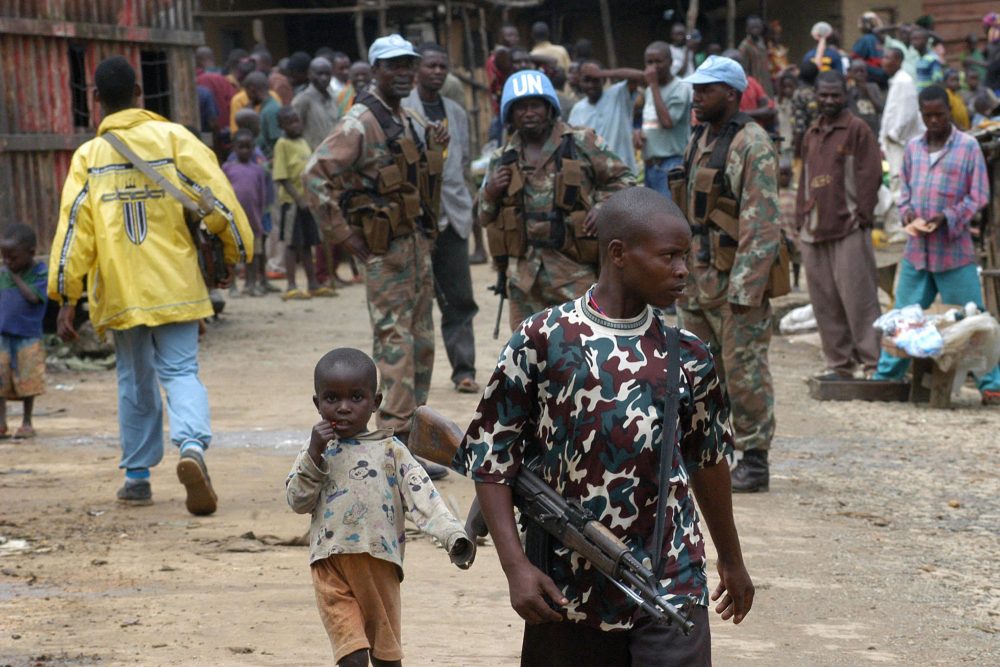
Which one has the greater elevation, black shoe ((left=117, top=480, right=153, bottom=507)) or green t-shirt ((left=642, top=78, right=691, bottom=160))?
green t-shirt ((left=642, top=78, right=691, bottom=160))

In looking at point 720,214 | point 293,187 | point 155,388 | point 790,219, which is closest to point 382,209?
point 155,388

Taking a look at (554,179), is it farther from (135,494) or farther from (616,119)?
(616,119)

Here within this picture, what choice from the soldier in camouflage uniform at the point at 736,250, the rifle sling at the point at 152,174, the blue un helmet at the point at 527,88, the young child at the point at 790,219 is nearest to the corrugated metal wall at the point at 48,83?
the rifle sling at the point at 152,174

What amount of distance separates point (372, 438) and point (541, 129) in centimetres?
329

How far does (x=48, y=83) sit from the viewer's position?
475 inches

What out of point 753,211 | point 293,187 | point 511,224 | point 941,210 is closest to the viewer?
point 753,211

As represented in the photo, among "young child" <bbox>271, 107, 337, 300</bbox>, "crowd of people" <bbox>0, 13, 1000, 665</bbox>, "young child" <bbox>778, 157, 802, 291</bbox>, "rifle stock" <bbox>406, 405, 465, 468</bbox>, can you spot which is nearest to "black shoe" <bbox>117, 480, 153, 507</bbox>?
"crowd of people" <bbox>0, 13, 1000, 665</bbox>

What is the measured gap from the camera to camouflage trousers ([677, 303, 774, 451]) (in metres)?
7.36

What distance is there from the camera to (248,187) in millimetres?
15211

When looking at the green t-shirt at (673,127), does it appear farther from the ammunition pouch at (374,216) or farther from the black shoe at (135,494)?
the black shoe at (135,494)

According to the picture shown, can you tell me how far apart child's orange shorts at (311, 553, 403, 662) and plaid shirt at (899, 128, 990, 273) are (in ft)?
22.2

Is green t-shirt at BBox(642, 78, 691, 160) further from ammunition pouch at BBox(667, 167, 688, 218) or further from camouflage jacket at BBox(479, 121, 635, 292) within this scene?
camouflage jacket at BBox(479, 121, 635, 292)

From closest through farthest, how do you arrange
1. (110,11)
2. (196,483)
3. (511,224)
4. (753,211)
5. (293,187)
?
(196,483)
(753,211)
(511,224)
(110,11)
(293,187)

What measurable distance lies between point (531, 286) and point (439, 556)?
1.71 m
